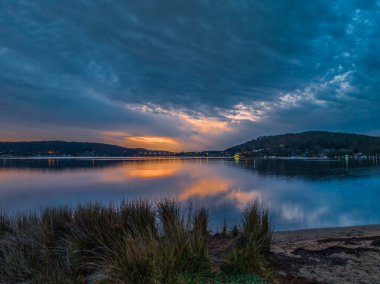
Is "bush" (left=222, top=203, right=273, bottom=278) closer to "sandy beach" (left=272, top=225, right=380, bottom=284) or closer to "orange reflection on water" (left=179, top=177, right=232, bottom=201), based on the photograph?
"sandy beach" (left=272, top=225, right=380, bottom=284)

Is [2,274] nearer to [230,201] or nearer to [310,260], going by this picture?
[310,260]

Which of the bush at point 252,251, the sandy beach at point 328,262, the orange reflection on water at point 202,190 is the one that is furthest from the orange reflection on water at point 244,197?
the bush at point 252,251

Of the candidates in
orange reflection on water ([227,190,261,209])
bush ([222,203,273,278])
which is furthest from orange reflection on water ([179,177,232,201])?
bush ([222,203,273,278])

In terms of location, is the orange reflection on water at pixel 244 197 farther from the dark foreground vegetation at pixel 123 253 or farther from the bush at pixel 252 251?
the dark foreground vegetation at pixel 123 253

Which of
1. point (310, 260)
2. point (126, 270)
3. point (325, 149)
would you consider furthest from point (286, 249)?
point (325, 149)

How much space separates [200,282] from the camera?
4324 millimetres

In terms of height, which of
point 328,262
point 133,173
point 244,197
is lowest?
Result: point 244,197

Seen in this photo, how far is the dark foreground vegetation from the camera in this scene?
14.5 ft

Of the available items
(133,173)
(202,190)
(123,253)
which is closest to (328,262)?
(123,253)

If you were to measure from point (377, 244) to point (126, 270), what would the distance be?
673 centimetres

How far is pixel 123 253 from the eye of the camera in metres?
4.65

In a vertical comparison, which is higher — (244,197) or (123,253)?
(123,253)

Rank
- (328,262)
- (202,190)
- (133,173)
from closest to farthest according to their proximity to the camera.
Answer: (328,262)
(202,190)
(133,173)

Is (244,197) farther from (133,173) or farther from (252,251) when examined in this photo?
(133,173)
